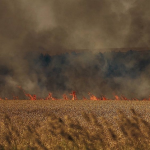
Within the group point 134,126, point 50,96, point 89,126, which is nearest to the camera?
point 134,126

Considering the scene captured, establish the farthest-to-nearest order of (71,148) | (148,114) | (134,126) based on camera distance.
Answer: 1. (148,114)
2. (71,148)
3. (134,126)

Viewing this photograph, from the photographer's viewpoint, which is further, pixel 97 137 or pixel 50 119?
pixel 97 137

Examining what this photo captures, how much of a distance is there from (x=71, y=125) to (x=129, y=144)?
1.25m

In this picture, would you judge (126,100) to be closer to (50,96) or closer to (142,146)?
(50,96)

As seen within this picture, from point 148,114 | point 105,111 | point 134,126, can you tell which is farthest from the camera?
point 105,111

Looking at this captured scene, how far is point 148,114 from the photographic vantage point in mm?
9352

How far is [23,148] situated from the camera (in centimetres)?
431

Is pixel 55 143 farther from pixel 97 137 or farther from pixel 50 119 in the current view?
pixel 50 119

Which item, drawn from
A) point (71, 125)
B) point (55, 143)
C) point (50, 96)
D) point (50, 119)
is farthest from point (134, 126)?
point (50, 96)

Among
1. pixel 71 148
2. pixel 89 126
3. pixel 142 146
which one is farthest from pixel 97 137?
pixel 89 126

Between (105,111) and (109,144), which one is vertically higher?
(105,111)

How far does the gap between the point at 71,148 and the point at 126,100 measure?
34.6 feet

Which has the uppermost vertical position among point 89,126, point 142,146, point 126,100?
point 126,100

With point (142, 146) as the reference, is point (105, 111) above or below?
above
